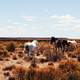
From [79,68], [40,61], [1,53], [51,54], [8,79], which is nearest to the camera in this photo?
[8,79]

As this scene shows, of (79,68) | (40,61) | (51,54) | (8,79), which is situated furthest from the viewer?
(51,54)

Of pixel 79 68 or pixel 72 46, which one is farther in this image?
pixel 72 46

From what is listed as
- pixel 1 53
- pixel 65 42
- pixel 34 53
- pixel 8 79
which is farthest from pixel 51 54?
pixel 8 79

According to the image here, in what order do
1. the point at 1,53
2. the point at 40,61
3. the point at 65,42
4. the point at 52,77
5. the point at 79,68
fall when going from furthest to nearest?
the point at 65,42
the point at 1,53
the point at 40,61
the point at 79,68
the point at 52,77

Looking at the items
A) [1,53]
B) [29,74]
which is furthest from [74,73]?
[1,53]

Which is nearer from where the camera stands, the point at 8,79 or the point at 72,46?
the point at 8,79

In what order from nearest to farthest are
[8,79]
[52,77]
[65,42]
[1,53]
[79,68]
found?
[52,77] → [8,79] → [79,68] → [1,53] → [65,42]

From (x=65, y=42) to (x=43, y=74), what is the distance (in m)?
21.4

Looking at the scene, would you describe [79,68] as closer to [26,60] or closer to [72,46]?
[26,60]

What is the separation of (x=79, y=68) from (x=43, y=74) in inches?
138

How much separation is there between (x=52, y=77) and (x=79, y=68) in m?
3.56

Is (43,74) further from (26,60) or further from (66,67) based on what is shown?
(26,60)

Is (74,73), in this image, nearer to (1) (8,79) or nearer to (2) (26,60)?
(1) (8,79)

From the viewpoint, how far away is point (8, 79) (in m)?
18.1
